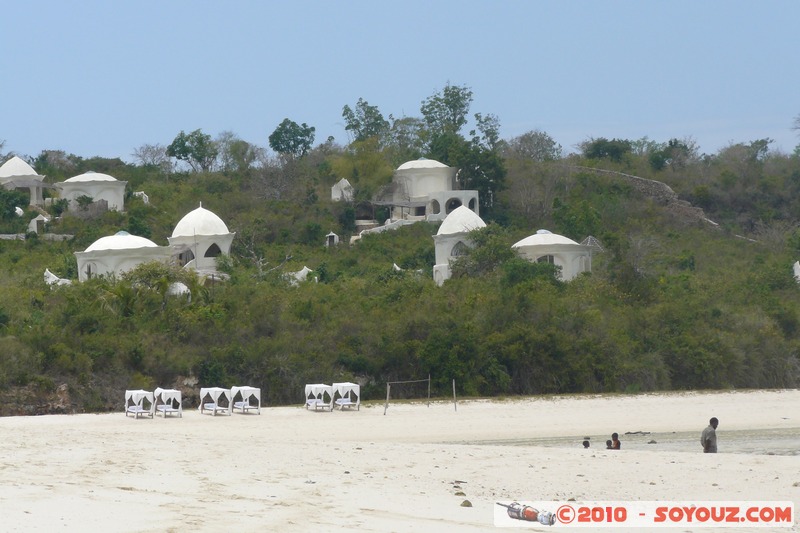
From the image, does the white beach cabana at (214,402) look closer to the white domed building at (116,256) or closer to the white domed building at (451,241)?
the white domed building at (116,256)

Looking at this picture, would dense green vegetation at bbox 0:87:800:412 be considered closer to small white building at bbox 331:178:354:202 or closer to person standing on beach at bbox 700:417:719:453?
small white building at bbox 331:178:354:202

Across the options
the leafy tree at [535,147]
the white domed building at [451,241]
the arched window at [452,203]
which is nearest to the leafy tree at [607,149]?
the leafy tree at [535,147]

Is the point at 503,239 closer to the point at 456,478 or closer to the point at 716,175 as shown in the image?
the point at 716,175

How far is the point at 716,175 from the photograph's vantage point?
74.1 metres

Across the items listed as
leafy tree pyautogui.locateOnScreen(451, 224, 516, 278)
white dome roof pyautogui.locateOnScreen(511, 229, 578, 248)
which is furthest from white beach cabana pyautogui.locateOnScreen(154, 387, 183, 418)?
white dome roof pyautogui.locateOnScreen(511, 229, 578, 248)

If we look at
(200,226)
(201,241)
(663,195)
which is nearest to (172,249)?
(201,241)

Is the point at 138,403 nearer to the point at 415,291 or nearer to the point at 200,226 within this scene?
the point at 415,291

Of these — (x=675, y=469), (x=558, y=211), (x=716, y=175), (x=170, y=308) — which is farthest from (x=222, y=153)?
(x=675, y=469)

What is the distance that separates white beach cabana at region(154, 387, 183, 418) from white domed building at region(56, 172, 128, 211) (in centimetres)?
3540

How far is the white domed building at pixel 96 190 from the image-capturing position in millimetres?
62906

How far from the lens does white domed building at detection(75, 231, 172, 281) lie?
47469mm

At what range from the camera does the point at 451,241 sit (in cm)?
5331

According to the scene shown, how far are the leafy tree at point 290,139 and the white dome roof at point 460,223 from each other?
25967 millimetres

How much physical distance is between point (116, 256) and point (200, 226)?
6.33m
